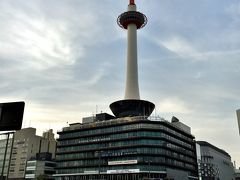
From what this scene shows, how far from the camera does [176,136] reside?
137 metres

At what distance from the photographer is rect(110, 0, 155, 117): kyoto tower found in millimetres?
140375

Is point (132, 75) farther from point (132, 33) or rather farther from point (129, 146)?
point (129, 146)

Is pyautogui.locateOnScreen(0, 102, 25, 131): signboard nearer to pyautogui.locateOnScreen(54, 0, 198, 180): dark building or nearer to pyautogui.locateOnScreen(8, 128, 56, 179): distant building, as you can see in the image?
pyautogui.locateOnScreen(54, 0, 198, 180): dark building

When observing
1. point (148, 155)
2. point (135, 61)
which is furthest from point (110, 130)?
point (135, 61)

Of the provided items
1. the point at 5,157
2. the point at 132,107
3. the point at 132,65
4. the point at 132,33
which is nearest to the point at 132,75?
the point at 132,65

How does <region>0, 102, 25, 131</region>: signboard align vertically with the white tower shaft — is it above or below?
below

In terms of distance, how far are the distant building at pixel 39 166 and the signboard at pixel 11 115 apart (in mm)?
150379

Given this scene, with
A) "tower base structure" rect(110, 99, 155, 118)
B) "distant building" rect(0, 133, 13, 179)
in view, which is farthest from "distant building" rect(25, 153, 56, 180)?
"tower base structure" rect(110, 99, 155, 118)

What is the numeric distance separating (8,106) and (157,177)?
4107 inches

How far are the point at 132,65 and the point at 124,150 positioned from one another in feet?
163

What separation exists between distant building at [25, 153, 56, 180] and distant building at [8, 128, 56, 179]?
8057 mm

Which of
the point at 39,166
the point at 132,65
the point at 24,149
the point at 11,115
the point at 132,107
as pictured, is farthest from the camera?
the point at 24,149

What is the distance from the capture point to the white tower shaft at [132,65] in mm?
147750

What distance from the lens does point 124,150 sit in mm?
124125
